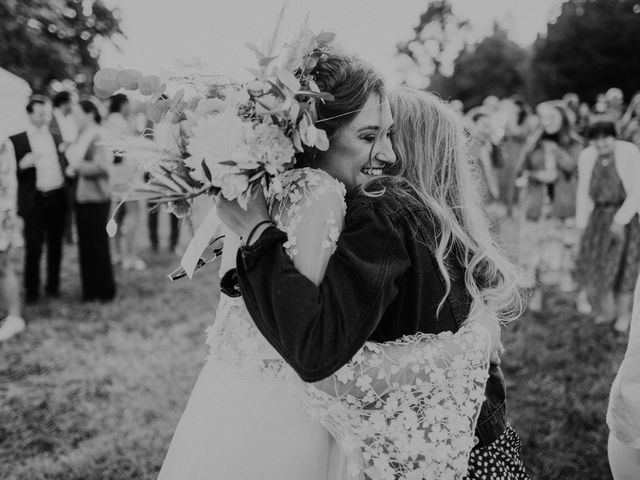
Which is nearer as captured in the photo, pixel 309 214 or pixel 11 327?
pixel 309 214

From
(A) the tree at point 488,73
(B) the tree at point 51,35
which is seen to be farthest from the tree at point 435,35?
(B) the tree at point 51,35

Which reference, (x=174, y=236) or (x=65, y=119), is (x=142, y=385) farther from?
(x=174, y=236)

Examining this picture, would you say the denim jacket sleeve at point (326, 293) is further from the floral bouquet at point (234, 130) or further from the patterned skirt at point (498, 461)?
the patterned skirt at point (498, 461)

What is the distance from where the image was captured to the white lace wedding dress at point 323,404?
1637 millimetres

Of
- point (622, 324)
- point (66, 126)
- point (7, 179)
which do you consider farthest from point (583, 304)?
point (66, 126)

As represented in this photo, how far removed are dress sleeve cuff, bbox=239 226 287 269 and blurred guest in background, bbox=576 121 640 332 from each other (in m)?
4.76

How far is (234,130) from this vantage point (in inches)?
59.3

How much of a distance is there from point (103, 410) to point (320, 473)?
2.82 meters

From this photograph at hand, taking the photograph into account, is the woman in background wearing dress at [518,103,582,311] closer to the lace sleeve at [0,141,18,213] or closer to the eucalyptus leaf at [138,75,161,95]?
the lace sleeve at [0,141,18,213]

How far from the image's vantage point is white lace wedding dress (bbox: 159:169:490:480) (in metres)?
1.64

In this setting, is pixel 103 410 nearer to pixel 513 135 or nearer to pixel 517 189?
pixel 517 189

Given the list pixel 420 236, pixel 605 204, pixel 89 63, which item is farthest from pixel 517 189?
pixel 89 63

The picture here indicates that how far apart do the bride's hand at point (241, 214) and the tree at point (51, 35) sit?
7.71m

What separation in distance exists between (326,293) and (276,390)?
0.51m
